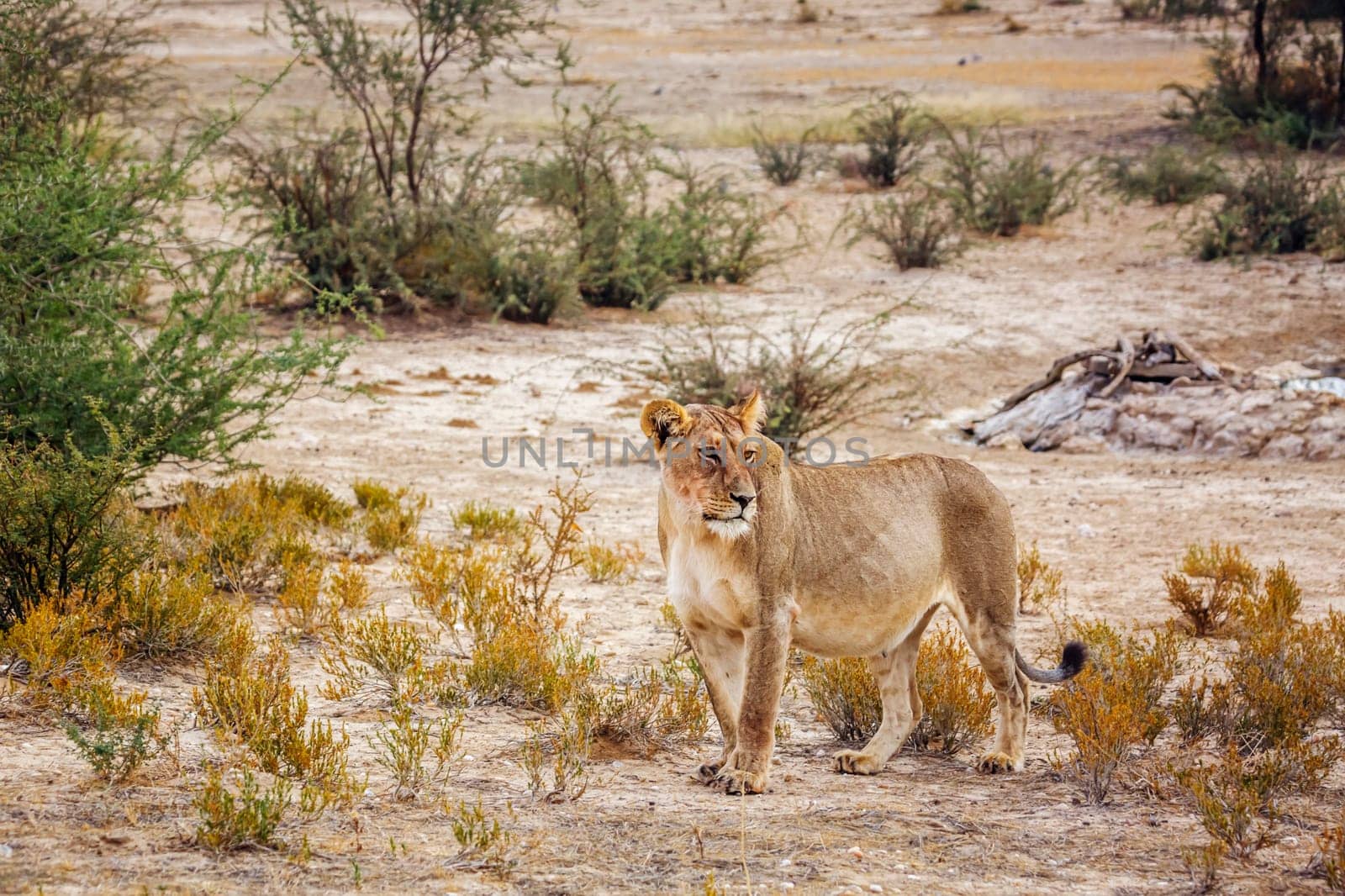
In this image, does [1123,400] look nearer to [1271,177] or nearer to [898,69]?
[1271,177]

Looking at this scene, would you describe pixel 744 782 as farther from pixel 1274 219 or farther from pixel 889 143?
pixel 889 143

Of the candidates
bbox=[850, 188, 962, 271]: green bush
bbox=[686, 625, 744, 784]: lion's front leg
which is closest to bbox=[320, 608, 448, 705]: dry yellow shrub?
bbox=[686, 625, 744, 784]: lion's front leg

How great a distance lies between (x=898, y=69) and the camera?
1553 inches

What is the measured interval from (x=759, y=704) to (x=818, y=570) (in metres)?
0.57

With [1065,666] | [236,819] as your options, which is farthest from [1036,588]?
[236,819]

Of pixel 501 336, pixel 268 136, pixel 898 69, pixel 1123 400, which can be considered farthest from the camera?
pixel 898 69

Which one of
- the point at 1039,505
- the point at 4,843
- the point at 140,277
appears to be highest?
the point at 140,277

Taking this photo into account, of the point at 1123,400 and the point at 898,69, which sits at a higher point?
the point at 898,69

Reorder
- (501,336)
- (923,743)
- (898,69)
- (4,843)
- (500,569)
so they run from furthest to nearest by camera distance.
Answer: (898,69)
(501,336)
(500,569)
(923,743)
(4,843)

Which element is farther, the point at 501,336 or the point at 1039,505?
the point at 501,336

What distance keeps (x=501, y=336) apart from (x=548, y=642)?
30.9 ft

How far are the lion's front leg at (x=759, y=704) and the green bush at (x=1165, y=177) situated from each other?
17697 millimetres

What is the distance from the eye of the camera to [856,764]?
581cm

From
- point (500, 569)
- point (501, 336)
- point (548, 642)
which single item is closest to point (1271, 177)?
point (501, 336)
